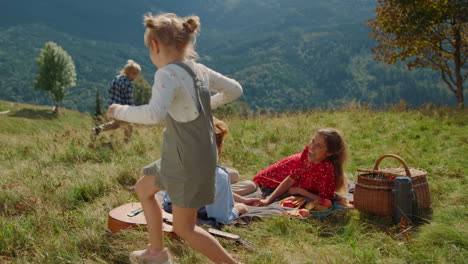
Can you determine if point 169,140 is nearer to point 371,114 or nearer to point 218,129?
point 218,129

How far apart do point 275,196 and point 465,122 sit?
6331mm

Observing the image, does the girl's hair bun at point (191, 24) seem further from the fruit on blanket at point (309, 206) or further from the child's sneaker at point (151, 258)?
the fruit on blanket at point (309, 206)

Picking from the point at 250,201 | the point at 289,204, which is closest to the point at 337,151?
the point at 289,204

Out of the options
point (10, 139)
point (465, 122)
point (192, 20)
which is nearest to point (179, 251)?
point (192, 20)

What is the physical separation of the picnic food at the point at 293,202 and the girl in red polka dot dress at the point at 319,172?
0.17 metres

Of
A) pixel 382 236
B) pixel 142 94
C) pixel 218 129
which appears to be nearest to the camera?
pixel 382 236

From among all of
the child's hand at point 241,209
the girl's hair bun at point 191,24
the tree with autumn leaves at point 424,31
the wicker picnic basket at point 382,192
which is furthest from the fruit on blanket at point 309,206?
the tree with autumn leaves at point 424,31

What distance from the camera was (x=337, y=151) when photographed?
4703 millimetres

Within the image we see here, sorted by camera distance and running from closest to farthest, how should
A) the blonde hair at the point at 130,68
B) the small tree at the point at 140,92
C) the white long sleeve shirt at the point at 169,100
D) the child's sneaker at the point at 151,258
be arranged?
the white long sleeve shirt at the point at 169,100 < the child's sneaker at the point at 151,258 < the blonde hair at the point at 130,68 < the small tree at the point at 140,92

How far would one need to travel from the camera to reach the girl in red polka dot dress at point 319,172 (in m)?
4.67

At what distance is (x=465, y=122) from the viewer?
29.6 ft

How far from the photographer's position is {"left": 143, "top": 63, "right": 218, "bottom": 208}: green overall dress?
8.29 ft

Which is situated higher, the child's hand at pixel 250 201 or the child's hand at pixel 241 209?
the child's hand at pixel 241 209

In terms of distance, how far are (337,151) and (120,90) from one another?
563 centimetres
